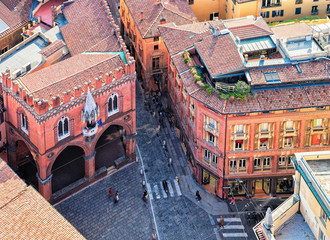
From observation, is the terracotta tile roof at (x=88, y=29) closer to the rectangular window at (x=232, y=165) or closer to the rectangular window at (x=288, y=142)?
the rectangular window at (x=232, y=165)

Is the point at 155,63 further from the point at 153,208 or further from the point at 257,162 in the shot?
the point at 153,208

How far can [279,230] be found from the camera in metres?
114

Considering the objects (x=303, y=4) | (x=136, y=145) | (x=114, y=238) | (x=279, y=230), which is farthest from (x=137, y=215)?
(x=303, y=4)

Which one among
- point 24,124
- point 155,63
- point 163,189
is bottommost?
point 163,189

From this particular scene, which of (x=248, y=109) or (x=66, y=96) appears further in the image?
(x=248, y=109)

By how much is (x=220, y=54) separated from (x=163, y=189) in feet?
89.7

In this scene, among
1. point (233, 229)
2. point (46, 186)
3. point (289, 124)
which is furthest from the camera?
point (46, 186)

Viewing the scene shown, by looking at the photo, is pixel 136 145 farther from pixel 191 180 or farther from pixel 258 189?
pixel 258 189

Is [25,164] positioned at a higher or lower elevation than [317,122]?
lower

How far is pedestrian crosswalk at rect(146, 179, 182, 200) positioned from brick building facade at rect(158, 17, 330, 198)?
15.7 ft

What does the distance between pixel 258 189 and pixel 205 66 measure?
24961 millimetres

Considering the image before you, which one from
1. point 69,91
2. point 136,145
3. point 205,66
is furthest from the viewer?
point 136,145

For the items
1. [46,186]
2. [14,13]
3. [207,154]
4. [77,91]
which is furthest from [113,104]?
[14,13]

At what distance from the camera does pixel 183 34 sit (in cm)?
15412
